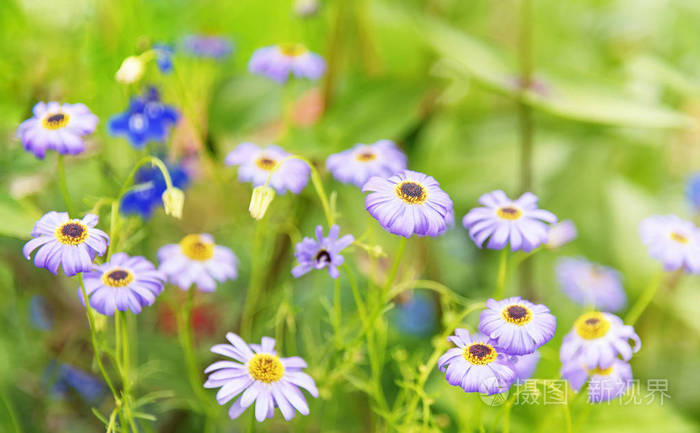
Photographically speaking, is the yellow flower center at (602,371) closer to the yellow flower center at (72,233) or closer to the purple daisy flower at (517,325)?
the purple daisy flower at (517,325)

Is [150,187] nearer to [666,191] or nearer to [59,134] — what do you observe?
[59,134]

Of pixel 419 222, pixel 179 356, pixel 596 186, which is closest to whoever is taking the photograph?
pixel 419 222

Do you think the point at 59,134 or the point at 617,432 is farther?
the point at 617,432

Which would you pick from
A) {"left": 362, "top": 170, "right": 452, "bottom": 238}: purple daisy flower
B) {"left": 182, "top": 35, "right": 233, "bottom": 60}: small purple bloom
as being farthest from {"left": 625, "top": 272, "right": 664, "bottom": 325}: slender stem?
{"left": 182, "top": 35, "right": 233, "bottom": 60}: small purple bloom

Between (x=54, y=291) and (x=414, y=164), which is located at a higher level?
(x=414, y=164)

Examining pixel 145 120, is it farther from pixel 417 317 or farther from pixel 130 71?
pixel 417 317

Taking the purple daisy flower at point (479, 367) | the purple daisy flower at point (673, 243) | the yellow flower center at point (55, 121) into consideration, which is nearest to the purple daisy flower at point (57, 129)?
the yellow flower center at point (55, 121)

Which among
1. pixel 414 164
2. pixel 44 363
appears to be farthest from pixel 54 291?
pixel 414 164

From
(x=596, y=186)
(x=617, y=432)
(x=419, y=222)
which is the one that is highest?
(x=596, y=186)

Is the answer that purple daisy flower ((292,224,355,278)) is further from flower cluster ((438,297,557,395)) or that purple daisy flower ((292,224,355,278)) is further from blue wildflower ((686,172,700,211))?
blue wildflower ((686,172,700,211))
